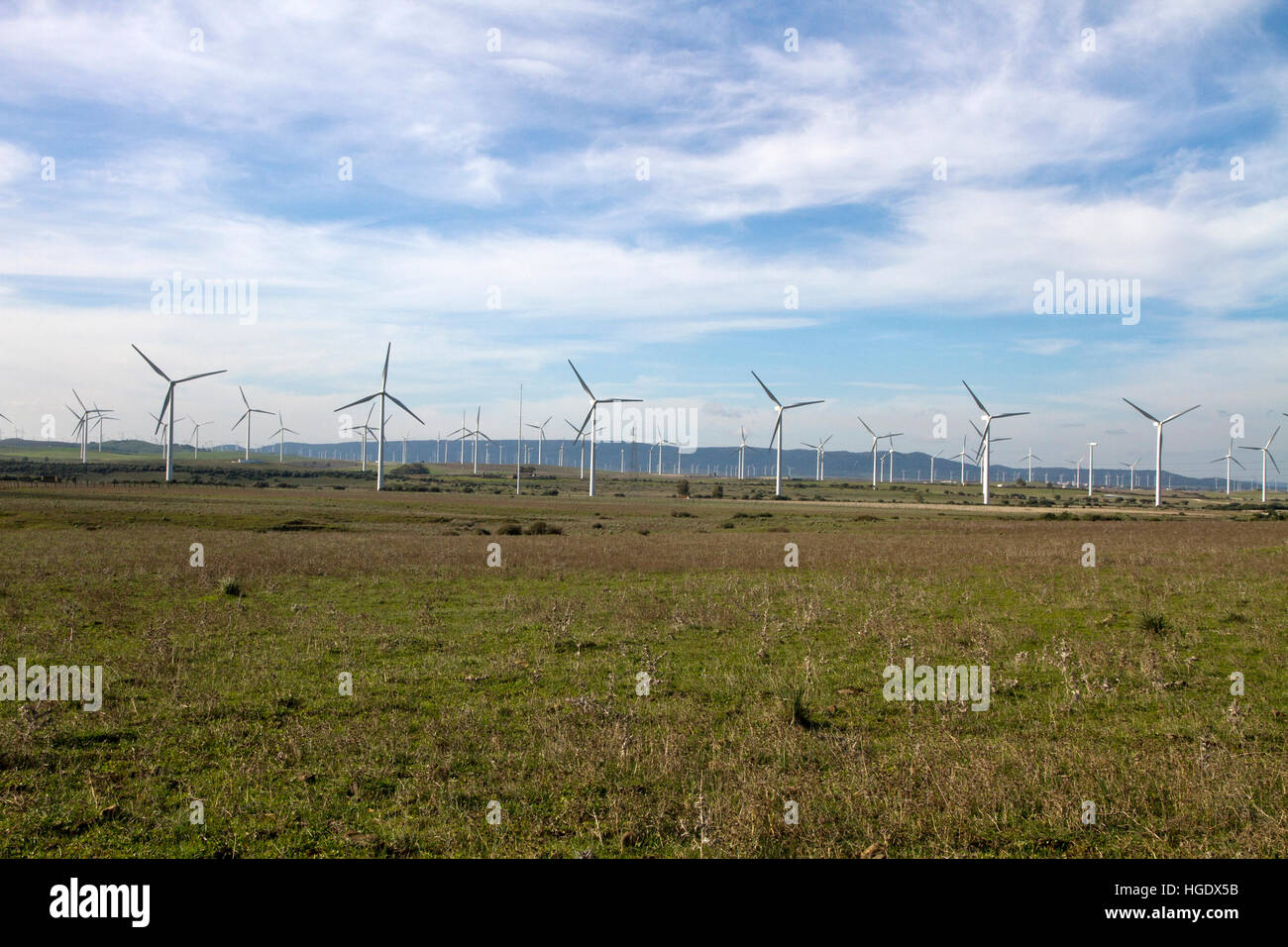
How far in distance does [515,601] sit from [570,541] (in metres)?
19.1

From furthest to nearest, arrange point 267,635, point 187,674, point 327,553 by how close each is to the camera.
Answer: point 327,553 < point 267,635 < point 187,674

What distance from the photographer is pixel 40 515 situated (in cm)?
5338

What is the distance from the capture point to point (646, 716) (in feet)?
39.5

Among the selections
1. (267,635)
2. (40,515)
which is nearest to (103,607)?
(267,635)

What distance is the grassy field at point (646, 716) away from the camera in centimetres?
805

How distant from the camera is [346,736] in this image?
11008mm

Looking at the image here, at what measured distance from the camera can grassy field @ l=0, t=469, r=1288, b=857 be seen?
26.4ft

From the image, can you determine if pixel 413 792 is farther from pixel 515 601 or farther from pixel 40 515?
pixel 40 515
